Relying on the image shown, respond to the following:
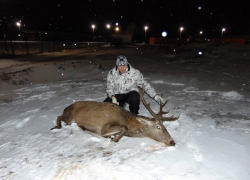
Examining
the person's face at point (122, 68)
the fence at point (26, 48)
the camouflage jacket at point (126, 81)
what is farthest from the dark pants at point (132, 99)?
the fence at point (26, 48)

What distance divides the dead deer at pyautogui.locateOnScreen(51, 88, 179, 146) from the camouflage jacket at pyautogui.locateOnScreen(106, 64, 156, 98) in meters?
0.82

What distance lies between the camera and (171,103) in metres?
6.15

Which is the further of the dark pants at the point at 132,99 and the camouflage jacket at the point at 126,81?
the camouflage jacket at the point at 126,81

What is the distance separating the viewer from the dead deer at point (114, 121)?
4.01m

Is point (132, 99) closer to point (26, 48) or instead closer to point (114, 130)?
point (114, 130)

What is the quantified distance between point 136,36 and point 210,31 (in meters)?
21.3

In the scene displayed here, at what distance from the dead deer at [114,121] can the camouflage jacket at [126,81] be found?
2.70 feet

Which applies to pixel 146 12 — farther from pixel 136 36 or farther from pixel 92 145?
pixel 92 145

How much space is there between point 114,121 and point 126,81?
137cm

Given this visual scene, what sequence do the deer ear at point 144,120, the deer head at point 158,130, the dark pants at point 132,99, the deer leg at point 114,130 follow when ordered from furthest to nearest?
the dark pants at point 132,99, the deer ear at point 144,120, the deer leg at point 114,130, the deer head at point 158,130

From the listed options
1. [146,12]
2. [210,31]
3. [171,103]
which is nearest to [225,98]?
[171,103]

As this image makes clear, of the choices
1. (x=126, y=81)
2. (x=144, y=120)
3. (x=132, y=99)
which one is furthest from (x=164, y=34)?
(x=144, y=120)

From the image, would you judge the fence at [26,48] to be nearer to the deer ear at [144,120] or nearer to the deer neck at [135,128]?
the deer neck at [135,128]

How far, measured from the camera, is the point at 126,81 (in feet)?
17.2
